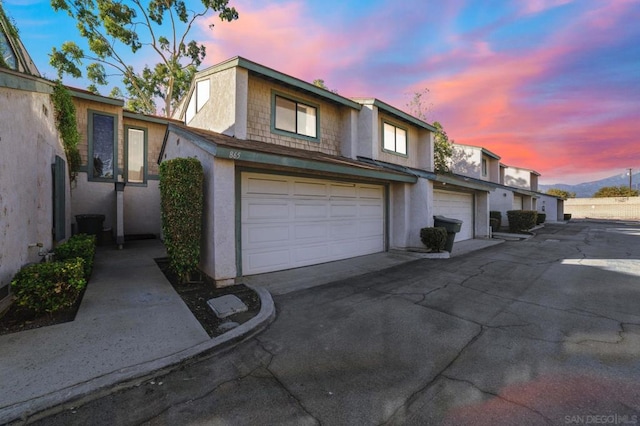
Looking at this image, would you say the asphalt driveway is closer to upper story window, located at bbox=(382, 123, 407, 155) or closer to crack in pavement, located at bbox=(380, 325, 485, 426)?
crack in pavement, located at bbox=(380, 325, 485, 426)

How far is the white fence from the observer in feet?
121

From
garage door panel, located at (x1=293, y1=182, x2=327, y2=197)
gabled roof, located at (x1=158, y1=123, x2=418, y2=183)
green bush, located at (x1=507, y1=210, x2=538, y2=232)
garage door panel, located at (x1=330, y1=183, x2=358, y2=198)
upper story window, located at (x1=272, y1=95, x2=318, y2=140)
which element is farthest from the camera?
green bush, located at (x1=507, y1=210, x2=538, y2=232)

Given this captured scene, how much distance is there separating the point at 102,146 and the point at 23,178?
7291 millimetres

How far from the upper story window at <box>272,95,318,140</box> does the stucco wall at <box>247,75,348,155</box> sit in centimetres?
19

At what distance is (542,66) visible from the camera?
9.70 metres

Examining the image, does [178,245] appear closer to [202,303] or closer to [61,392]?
[202,303]

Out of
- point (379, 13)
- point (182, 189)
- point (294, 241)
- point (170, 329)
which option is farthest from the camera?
point (379, 13)

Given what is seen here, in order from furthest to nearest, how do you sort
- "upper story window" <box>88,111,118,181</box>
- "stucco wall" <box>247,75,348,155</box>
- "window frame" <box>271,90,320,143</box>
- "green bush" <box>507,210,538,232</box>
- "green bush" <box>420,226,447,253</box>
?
"green bush" <box>507,210,538,232</box> < "upper story window" <box>88,111,118,181</box> < "green bush" <box>420,226,447,253</box> < "window frame" <box>271,90,320,143</box> < "stucco wall" <box>247,75,348,155</box>

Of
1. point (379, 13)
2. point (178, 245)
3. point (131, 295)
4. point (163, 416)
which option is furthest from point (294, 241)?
point (379, 13)

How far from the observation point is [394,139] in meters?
12.6

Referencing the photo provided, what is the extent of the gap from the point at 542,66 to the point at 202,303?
523 inches

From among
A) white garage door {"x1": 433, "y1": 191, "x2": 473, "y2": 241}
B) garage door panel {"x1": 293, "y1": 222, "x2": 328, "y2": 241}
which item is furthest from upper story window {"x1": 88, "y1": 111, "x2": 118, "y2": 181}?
white garage door {"x1": 433, "y1": 191, "x2": 473, "y2": 241}

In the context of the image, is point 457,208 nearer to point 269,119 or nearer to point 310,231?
point 310,231

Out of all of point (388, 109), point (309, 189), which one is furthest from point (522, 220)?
point (309, 189)
